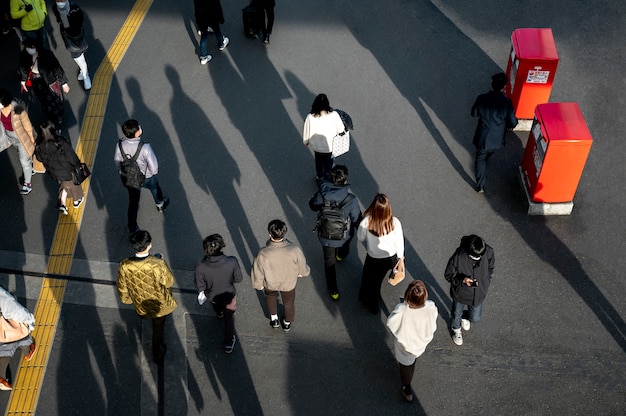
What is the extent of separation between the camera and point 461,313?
275 inches

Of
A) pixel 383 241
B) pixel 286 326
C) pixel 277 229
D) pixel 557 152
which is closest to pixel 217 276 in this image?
pixel 277 229

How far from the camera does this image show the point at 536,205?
27.3 feet

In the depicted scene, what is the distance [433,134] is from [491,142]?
151 cm

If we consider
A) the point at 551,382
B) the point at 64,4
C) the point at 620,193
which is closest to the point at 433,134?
the point at 620,193

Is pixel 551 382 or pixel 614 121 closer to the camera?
pixel 551 382

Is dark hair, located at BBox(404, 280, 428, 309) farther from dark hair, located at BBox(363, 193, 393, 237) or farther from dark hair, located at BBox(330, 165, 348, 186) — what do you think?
dark hair, located at BBox(330, 165, 348, 186)

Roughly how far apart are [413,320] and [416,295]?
0.31 meters

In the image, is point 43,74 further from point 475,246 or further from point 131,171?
point 475,246

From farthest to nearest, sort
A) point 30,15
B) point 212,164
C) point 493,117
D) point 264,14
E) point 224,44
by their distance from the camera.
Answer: point 224,44 < point 264,14 < point 30,15 < point 212,164 < point 493,117

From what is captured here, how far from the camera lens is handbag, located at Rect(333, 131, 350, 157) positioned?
808cm

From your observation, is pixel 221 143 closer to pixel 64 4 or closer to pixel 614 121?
pixel 64 4

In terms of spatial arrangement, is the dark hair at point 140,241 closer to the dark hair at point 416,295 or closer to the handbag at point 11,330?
the handbag at point 11,330

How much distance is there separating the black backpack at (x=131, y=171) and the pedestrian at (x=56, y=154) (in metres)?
0.79

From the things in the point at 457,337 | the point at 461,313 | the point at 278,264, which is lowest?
the point at 457,337
